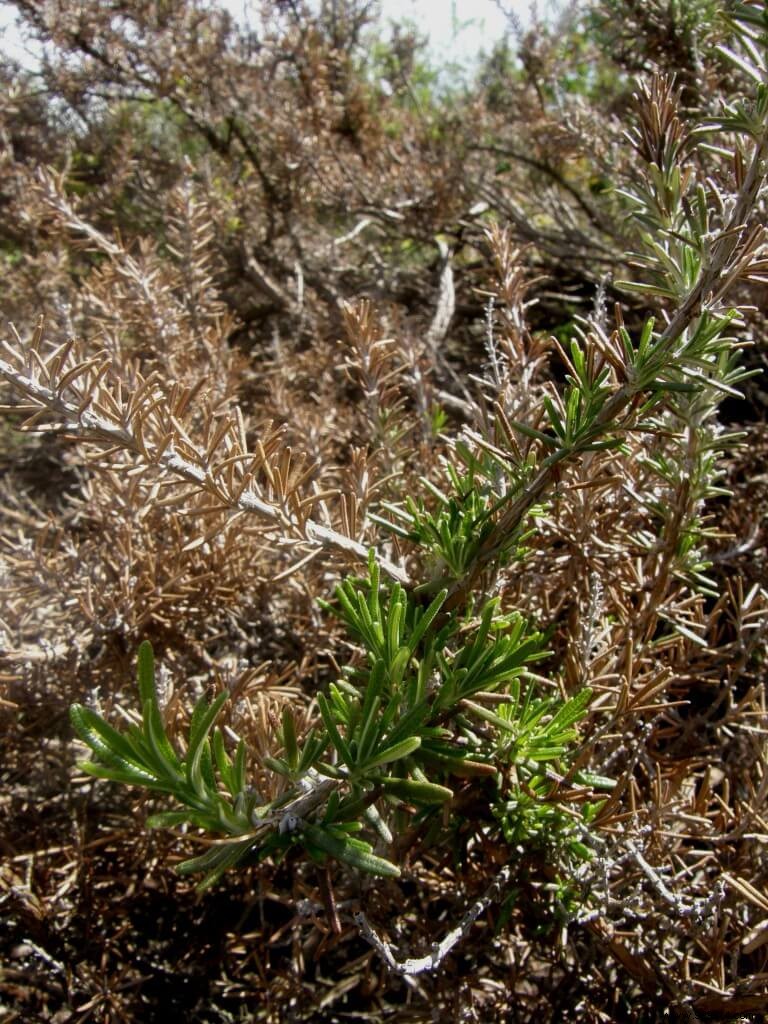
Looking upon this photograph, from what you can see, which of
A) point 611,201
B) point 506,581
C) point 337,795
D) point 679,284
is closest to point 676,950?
point 506,581

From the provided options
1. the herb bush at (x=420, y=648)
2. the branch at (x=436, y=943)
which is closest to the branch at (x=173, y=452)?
the herb bush at (x=420, y=648)

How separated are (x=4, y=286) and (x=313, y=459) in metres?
1.63

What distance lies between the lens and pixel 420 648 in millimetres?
973

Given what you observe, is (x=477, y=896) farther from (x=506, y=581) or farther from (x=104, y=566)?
(x=104, y=566)

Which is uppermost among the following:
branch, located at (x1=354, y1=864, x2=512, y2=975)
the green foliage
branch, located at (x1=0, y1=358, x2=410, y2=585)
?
branch, located at (x1=0, y1=358, x2=410, y2=585)

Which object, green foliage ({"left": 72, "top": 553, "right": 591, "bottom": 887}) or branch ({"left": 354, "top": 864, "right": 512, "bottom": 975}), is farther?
branch ({"left": 354, "top": 864, "right": 512, "bottom": 975})

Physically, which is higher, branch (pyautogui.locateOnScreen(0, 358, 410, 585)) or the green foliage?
branch (pyautogui.locateOnScreen(0, 358, 410, 585))

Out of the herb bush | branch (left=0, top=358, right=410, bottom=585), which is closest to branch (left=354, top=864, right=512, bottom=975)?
the herb bush

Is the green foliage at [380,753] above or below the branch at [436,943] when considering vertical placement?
above

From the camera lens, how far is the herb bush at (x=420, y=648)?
2.57 feet

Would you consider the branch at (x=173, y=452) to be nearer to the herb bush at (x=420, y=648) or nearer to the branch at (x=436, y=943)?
the herb bush at (x=420, y=648)

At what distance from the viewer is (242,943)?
1238mm

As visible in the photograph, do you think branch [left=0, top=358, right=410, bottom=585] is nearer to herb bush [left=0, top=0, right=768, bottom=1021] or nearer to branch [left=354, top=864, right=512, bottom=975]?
herb bush [left=0, top=0, right=768, bottom=1021]

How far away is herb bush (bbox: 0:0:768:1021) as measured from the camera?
785 millimetres
